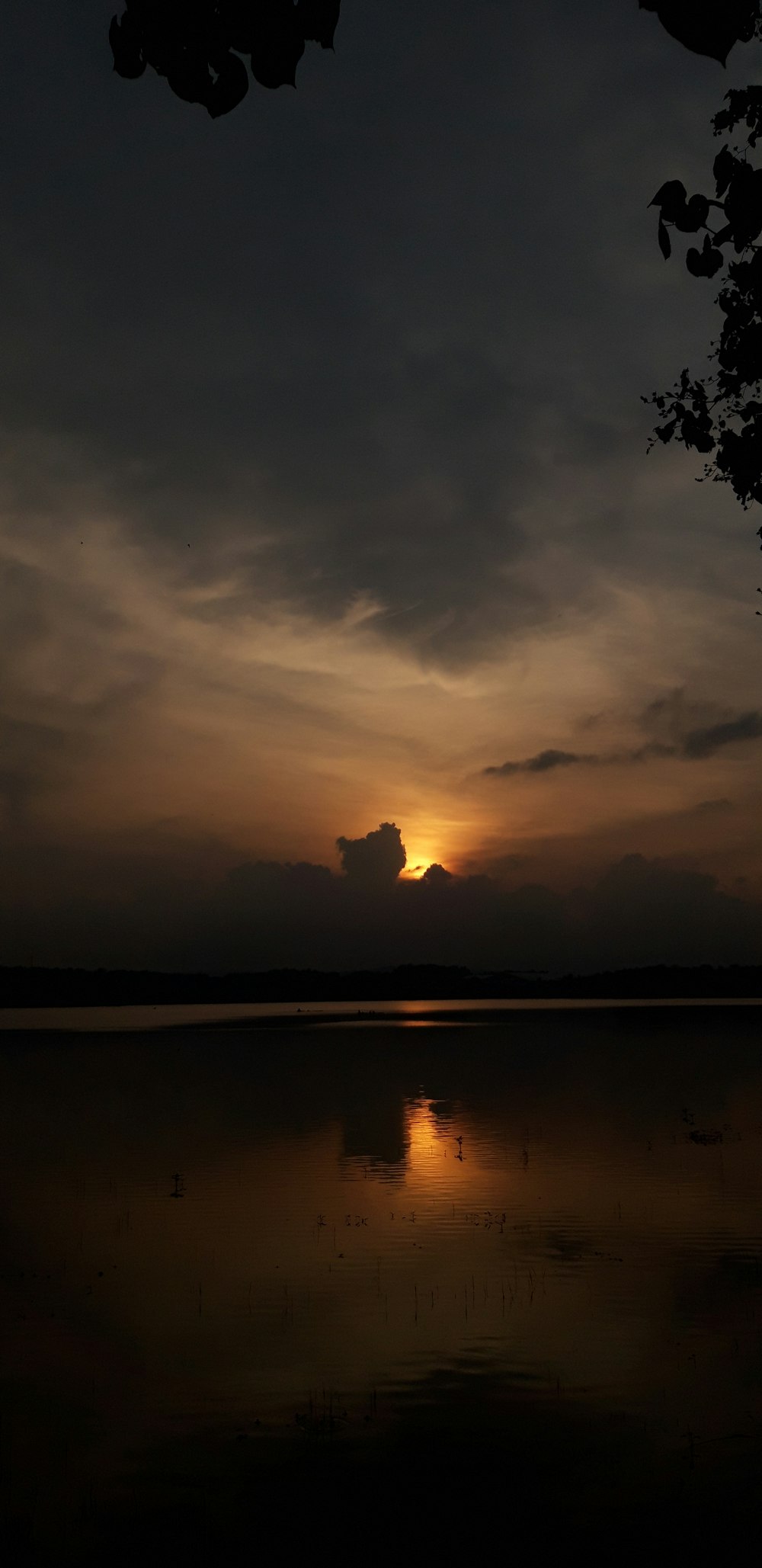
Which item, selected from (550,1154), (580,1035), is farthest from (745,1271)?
(580,1035)

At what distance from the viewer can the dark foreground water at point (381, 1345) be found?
13.6m

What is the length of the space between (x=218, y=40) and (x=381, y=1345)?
19042 mm

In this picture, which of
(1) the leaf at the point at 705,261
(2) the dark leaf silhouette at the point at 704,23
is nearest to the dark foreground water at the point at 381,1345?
(1) the leaf at the point at 705,261

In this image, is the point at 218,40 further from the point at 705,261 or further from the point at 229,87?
the point at 705,261

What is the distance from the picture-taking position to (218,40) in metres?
5.33

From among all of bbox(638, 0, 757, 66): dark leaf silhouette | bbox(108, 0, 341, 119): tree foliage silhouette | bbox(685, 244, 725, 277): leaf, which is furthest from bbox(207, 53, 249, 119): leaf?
bbox(685, 244, 725, 277): leaf

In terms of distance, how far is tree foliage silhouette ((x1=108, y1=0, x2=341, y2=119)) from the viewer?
5.17 meters

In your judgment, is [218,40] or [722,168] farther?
[722,168]

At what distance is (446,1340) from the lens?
2002 centimetres

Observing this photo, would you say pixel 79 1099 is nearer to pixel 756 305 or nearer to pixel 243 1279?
pixel 243 1279

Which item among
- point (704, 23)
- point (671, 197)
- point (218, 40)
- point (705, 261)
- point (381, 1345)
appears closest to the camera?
point (704, 23)

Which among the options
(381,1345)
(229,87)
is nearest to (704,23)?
(229,87)

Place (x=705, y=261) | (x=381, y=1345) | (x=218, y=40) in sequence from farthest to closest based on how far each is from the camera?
(x=381, y=1345) < (x=705, y=261) < (x=218, y=40)

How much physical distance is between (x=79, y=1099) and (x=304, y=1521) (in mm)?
51885
